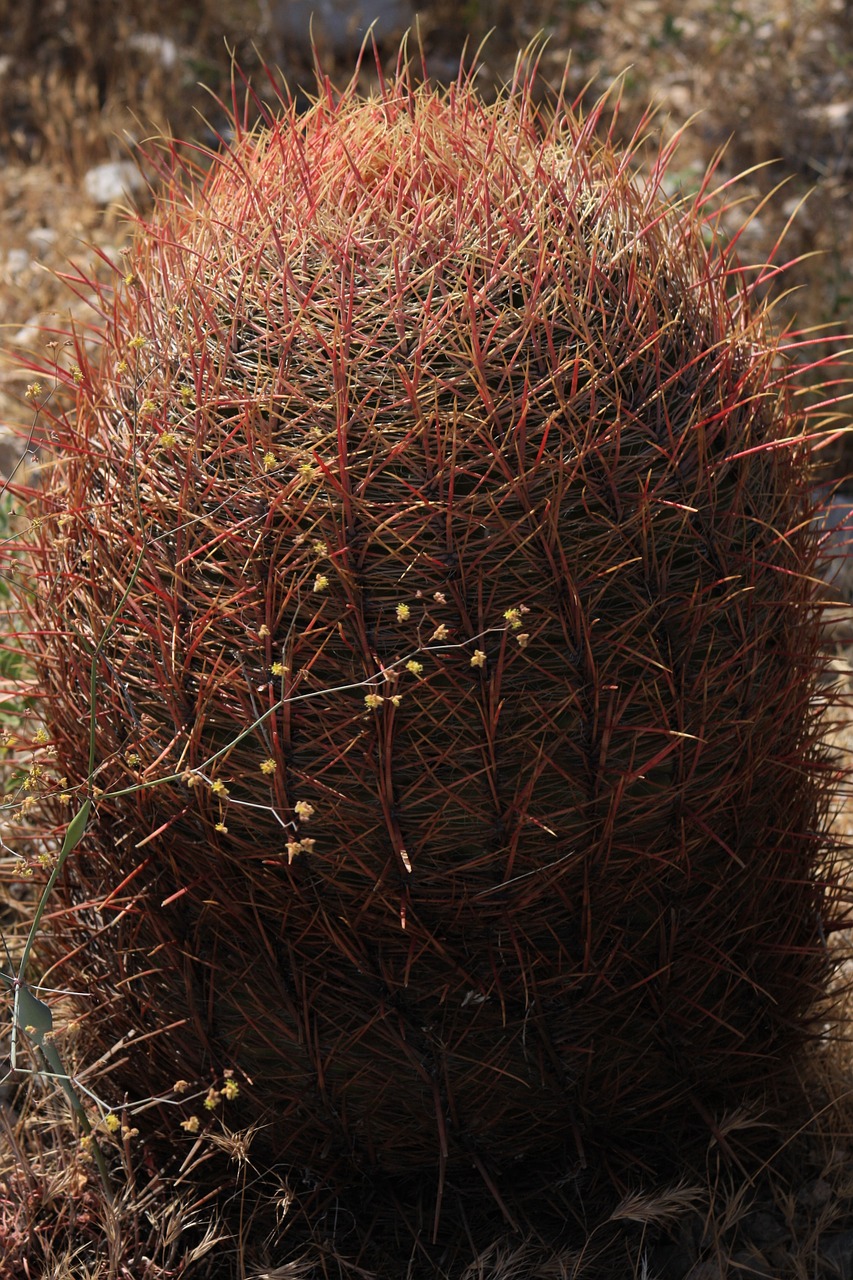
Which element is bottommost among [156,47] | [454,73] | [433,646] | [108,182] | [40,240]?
[40,240]

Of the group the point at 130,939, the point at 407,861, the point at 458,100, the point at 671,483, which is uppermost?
the point at 458,100

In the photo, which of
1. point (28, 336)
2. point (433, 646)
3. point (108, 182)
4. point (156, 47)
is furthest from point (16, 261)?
point (433, 646)

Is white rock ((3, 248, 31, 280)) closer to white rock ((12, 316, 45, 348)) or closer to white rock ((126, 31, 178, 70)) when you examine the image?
white rock ((12, 316, 45, 348))

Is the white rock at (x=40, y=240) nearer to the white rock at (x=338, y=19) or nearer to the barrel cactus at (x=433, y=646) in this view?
the white rock at (x=338, y=19)

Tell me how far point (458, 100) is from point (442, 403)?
0.51 m

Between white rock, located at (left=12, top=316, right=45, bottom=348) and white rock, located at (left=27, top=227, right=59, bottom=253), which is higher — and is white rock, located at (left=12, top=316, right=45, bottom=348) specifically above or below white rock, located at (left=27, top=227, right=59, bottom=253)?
below

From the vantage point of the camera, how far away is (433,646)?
150cm

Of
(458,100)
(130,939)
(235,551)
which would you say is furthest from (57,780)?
(458,100)

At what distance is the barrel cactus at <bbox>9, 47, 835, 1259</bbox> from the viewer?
1523 millimetres

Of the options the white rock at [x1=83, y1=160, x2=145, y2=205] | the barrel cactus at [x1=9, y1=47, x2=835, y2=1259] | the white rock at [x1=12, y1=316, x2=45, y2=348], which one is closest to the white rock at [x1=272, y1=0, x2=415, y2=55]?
the white rock at [x1=83, y1=160, x2=145, y2=205]

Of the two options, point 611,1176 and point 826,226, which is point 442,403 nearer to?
point 611,1176

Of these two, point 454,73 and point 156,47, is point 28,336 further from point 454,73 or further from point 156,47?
point 454,73

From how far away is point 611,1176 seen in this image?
1.84m

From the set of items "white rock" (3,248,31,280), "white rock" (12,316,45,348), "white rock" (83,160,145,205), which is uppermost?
"white rock" (83,160,145,205)
